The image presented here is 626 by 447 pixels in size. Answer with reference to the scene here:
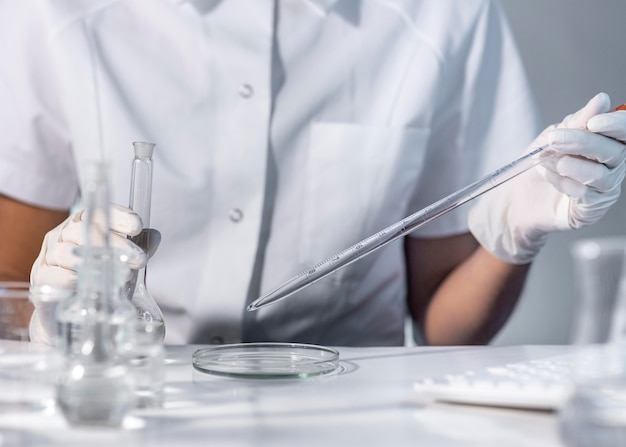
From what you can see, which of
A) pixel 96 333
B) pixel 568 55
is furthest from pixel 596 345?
pixel 568 55

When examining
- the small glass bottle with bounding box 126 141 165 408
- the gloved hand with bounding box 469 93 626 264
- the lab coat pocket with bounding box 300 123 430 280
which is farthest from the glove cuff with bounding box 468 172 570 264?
the small glass bottle with bounding box 126 141 165 408

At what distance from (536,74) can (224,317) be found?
54.6 inches

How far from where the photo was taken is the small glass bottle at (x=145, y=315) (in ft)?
2.07

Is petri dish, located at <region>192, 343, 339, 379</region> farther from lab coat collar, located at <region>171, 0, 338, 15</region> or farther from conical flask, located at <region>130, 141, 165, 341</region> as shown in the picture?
lab coat collar, located at <region>171, 0, 338, 15</region>

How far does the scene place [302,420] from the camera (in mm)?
604

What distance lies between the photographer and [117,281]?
60 cm

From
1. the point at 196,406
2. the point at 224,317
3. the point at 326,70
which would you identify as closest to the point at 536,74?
the point at 326,70

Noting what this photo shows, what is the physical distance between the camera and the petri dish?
0.76 meters

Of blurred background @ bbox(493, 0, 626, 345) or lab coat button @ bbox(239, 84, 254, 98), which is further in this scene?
blurred background @ bbox(493, 0, 626, 345)

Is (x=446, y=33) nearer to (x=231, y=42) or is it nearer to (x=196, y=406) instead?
(x=231, y=42)

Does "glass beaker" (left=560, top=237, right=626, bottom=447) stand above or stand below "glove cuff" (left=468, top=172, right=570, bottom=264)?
below

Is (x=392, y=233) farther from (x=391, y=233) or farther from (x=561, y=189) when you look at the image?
(x=561, y=189)

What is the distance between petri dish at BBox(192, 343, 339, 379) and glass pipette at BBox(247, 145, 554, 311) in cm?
5

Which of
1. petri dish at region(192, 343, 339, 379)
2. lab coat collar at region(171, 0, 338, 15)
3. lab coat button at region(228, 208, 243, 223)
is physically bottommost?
petri dish at region(192, 343, 339, 379)
